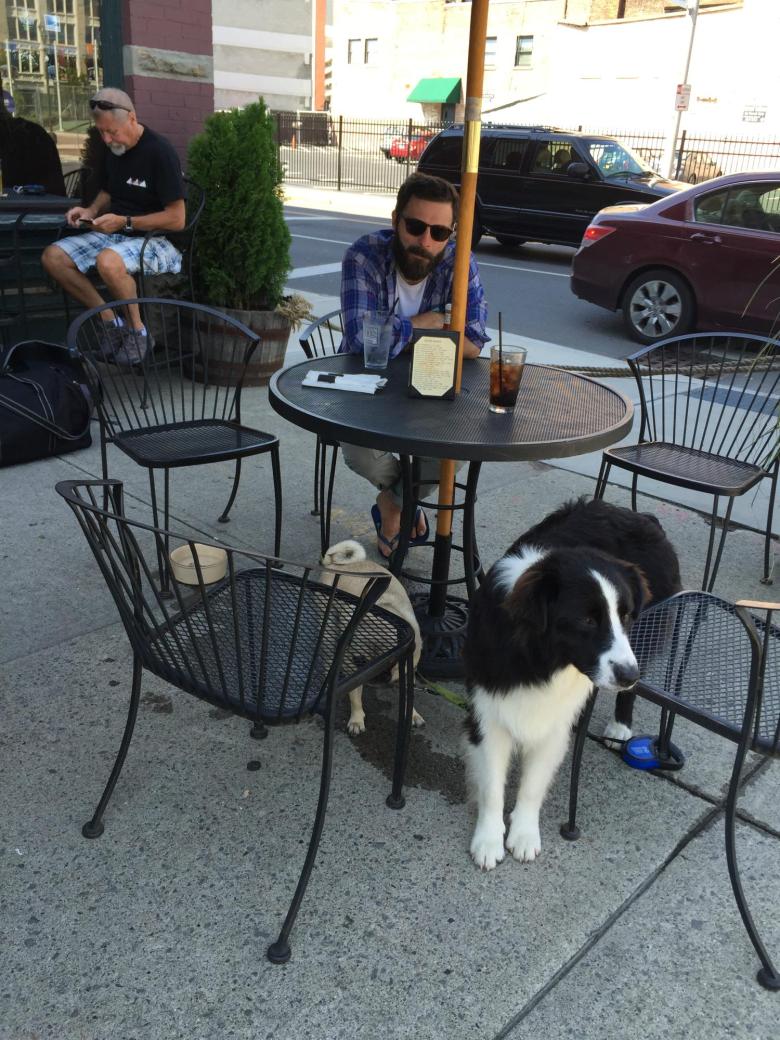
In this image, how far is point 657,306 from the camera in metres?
8.02

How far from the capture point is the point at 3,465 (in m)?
4.26

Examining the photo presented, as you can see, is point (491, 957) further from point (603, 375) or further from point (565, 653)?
point (603, 375)

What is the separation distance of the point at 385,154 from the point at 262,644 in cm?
2572

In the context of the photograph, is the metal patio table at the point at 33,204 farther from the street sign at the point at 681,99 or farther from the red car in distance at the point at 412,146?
the red car in distance at the point at 412,146

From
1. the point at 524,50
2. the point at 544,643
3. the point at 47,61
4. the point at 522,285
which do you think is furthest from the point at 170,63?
the point at 524,50

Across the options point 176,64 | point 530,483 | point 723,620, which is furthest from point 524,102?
point 723,620

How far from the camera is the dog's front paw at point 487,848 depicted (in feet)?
7.01

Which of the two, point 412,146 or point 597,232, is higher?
point 412,146

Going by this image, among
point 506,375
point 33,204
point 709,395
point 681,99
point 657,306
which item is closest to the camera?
point 506,375

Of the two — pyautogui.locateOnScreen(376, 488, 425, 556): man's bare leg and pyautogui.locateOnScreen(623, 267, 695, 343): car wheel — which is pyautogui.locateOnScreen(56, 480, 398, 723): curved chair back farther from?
pyautogui.locateOnScreen(623, 267, 695, 343): car wheel

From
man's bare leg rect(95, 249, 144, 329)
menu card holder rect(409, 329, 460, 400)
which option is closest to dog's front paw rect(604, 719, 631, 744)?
menu card holder rect(409, 329, 460, 400)

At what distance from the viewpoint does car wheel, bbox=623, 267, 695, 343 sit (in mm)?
7812

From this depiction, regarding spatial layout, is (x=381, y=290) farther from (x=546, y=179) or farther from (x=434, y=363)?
(x=546, y=179)

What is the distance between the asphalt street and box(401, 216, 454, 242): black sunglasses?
195 inches
